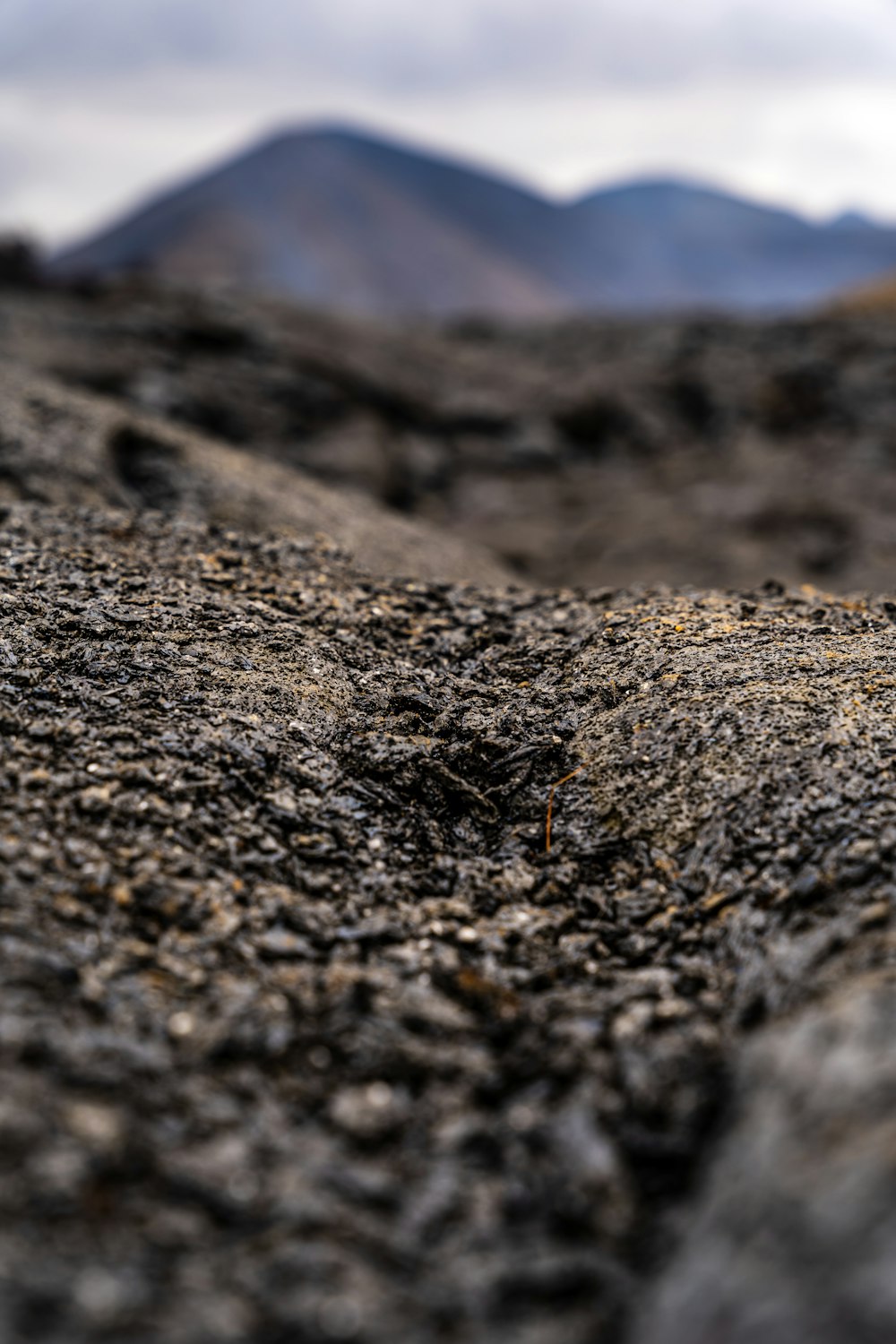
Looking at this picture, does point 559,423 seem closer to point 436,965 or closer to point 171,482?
point 171,482

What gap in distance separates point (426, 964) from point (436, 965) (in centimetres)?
2

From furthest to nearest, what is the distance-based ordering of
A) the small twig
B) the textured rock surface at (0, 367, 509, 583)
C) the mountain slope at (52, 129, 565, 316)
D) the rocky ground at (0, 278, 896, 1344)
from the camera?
the mountain slope at (52, 129, 565, 316), the textured rock surface at (0, 367, 509, 583), the small twig, the rocky ground at (0, 278, 896, 1344)

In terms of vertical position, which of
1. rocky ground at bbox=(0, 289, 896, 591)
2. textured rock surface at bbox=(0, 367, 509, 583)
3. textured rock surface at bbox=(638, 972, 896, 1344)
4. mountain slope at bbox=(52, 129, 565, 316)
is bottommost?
textured rock surface at bbox=(638, 972, 896, 1344)

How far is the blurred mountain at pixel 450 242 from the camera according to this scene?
190 ft

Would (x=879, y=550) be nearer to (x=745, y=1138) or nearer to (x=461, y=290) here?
(x=745, y=1138)

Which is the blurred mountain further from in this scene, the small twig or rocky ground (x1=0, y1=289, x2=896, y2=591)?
the small twig

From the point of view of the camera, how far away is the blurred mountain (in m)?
57.9

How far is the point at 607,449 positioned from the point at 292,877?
11.5m

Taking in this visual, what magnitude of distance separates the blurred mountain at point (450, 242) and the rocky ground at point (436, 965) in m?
46.7

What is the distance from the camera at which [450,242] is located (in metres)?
70.6

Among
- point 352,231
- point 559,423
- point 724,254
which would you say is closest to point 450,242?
point 352,231

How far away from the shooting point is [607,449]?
1295 cm

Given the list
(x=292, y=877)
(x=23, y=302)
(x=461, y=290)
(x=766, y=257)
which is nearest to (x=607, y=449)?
(x=23, y=302)

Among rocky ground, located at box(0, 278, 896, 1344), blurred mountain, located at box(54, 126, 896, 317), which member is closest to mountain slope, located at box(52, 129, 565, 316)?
blurred mountain, located at box(54, 126, 896, 317)
